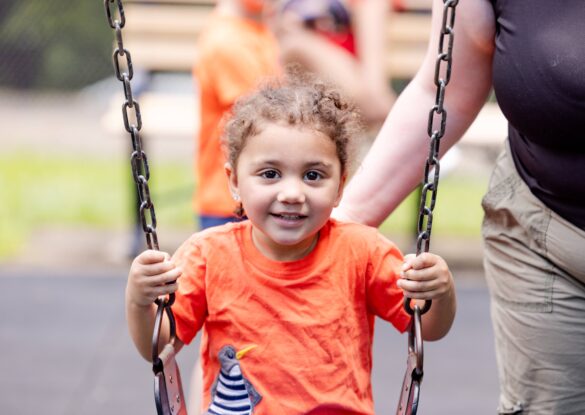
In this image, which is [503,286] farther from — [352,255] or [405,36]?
[405,36]

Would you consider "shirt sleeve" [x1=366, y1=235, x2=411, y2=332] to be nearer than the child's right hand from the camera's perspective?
No

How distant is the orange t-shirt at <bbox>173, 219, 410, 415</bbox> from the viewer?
186cm

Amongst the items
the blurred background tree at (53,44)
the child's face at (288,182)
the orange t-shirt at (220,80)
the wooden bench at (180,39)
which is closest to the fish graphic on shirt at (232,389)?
the child's face at (288,182)

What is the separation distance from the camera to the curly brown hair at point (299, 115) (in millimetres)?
1888

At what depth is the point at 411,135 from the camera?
2.09 m

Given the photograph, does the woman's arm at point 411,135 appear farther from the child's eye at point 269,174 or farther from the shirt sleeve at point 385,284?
the child's eye at point 269,174

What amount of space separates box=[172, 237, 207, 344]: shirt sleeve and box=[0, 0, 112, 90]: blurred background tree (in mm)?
9841

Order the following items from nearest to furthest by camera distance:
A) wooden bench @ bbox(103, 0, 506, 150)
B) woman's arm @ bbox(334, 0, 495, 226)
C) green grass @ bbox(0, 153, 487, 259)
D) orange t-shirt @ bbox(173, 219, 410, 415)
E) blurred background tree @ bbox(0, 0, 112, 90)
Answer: orange t-shirt @ bbox(173, 219, 410, 415)
woman's arm @ bbox(334, 0, 495, 226)
wooden bench @ bbox(103, 0, 506, 150)
green grass @ bbox(0, 153, 487, 259)
blurred background tree @ bbox(0, 0, 112, 90)

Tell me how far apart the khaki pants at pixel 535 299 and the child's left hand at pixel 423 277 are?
0.79 ft

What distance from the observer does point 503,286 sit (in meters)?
2.05

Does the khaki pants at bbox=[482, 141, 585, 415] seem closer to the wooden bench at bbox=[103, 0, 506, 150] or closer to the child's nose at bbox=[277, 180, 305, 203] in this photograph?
the child's nose at bbox=[277, 180, 305, 203]

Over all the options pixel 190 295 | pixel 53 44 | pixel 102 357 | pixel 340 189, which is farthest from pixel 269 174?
pixel 53 44

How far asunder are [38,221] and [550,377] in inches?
223

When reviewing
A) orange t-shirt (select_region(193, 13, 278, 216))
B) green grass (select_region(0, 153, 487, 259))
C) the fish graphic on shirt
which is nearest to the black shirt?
the fish graphic on shirt
